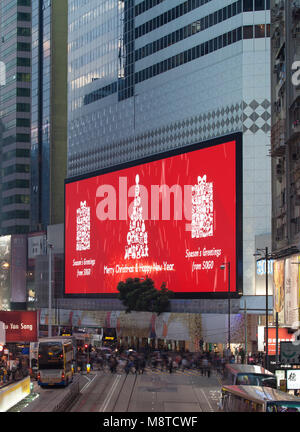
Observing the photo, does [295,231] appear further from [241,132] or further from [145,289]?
[145,289]

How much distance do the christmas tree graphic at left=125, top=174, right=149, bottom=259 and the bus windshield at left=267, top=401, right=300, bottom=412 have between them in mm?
89584

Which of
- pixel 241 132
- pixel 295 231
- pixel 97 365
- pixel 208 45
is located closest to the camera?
pixel 295 231

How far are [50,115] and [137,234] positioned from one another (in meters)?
68.3

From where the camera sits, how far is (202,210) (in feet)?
353

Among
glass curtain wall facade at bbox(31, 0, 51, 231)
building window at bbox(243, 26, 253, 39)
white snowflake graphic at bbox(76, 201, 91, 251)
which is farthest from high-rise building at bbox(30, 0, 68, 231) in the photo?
building window at bbox(243, 26, 253, 39)

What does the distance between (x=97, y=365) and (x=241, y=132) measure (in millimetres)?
34235

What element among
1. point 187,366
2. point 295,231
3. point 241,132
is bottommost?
point 187,366

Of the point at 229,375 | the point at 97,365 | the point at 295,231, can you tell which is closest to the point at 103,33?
the point at 97,365

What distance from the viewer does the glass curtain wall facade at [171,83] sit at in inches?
4181

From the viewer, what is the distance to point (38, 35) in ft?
626

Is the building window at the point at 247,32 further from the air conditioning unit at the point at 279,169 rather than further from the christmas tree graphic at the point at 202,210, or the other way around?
the air conditioning unit at the point at 279,169

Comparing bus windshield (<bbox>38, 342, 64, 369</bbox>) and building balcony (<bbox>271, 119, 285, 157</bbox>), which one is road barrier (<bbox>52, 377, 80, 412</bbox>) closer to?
bus windshield (<bbox>38, 342, 64, 369</bbox>)

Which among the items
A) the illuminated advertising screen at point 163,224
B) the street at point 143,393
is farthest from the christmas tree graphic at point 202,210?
the street at point 143,393

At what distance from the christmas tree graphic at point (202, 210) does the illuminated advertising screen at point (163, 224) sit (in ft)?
0.37
